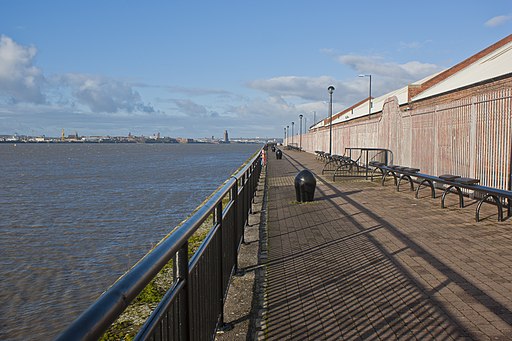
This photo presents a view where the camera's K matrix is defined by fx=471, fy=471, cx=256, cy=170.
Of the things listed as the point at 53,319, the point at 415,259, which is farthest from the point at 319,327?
the point at 53,319

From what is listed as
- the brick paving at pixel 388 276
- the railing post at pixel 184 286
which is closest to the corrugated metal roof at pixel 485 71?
the brick paving at pixel 388 276

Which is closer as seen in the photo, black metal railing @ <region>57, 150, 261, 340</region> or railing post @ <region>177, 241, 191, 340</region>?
black metal railing @ <region>57, 150, 261, 340</region>

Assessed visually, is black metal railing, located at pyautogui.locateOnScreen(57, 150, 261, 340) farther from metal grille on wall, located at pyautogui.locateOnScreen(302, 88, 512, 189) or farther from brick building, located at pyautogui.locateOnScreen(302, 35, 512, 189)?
brick building, located at pyautogui.locateOnScreen(302, 35, 512, 189)

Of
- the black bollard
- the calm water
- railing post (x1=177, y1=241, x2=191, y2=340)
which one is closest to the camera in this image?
railing post (x1=177, y1=241, x2=191, y2=340)

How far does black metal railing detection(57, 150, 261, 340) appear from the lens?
4.52 ft

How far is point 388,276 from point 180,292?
368 centimetres

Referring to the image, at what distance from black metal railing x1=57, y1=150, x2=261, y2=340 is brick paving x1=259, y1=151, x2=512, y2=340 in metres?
0.72

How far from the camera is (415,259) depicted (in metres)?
6.34

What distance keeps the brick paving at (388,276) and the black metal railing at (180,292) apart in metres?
0.72

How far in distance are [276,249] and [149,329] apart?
525cm

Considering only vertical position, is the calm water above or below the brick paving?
below

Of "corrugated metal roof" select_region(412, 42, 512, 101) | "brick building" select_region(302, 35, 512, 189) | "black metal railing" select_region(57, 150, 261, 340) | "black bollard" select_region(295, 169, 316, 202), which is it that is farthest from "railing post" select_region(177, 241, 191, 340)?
"corrugated metal roof" select_region(412, 42, 512, 101)

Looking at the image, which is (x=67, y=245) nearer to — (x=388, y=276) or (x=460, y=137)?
(x=388, y=276)

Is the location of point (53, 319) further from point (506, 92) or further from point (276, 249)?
point (506, 92)
